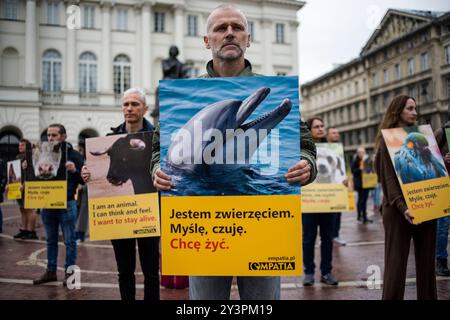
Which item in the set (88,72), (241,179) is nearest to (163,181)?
(241,179)

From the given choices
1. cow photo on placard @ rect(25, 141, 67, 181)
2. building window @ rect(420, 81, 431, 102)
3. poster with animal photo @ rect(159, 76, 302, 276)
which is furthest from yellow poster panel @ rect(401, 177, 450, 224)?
building window @ rect(420, 81, 431, 102)

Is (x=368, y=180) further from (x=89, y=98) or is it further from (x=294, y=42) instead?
(x=294, y=42)

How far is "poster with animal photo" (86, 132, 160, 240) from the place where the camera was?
338 centimetres

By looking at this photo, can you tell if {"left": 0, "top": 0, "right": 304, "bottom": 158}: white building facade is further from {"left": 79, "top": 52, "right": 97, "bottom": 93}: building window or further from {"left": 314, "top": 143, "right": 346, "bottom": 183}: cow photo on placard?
{"left": 314, "top": 143, "right": 346, "bottom": 183}: cow photo on placard

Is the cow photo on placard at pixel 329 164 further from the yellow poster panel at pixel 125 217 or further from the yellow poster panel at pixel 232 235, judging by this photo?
the yellow poster panel at pixel 232 235

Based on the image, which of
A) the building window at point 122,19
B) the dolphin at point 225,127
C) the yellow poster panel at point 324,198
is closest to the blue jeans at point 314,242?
the yellow poster panel at point 324,198

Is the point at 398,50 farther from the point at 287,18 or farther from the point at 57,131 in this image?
the point at 57,131

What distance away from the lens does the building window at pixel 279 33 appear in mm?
35625

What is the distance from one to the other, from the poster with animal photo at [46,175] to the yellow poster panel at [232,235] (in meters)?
3.59

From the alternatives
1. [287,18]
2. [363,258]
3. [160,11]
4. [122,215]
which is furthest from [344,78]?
[122,215]

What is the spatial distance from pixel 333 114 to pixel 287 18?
29160mm

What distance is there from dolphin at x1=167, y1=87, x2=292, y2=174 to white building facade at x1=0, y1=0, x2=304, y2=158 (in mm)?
27249
